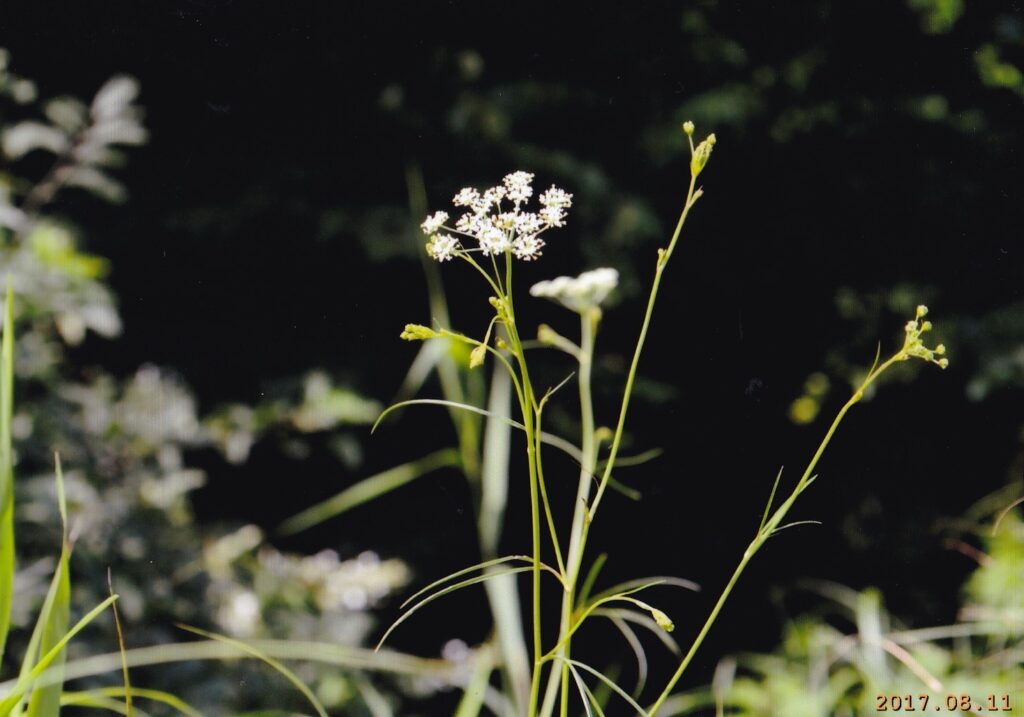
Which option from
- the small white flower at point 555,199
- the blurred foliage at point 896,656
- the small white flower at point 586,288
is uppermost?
the small white flower at point 555,199

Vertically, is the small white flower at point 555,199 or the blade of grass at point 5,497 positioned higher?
the small white flower at point 555,199

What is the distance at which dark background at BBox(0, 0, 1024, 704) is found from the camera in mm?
2084

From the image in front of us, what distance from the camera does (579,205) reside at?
209 centimetres

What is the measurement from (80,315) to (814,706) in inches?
55.2

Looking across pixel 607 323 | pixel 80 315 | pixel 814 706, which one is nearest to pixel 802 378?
pixel 607 323

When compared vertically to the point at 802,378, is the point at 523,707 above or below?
below

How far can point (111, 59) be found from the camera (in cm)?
208

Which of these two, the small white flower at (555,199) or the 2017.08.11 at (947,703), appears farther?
the 2017.08.11 at (947,703)

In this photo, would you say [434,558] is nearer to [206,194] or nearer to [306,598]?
[306,598]

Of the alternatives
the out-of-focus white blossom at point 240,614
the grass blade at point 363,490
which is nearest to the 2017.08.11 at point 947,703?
the grass blade at point 363,490

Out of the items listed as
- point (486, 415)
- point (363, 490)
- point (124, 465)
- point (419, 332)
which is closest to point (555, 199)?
point (419, 332)

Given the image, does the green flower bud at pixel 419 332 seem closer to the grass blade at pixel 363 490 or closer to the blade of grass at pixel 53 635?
the blade of grass at pixel 53 635

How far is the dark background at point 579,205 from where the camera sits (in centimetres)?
208

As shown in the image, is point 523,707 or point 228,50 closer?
point 523,707
